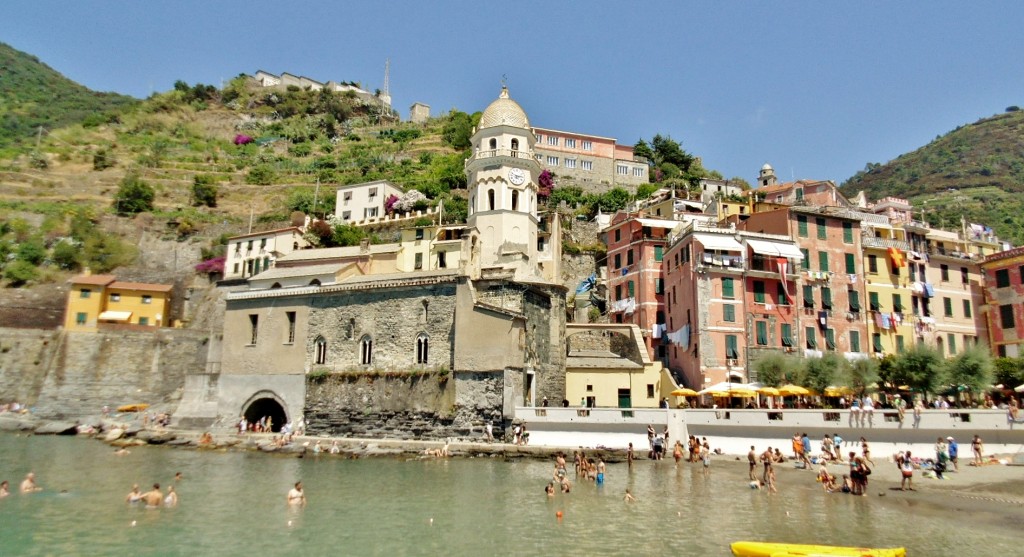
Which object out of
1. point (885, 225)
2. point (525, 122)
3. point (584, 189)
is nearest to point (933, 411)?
point (885, 225)

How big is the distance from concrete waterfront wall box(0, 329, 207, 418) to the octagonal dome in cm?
2603

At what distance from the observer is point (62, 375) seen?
4709 cm

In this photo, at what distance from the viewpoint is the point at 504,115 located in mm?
42062

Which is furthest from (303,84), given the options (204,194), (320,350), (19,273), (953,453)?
(953,453)

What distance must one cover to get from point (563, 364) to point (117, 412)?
29203 millimetres

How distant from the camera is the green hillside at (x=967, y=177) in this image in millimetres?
98000

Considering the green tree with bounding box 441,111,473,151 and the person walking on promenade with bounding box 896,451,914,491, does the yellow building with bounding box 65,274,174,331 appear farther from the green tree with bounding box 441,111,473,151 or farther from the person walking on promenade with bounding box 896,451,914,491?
the person walking on promenade with bounding box 896,451,914,491

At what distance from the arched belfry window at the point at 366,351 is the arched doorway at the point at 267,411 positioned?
18.1ft

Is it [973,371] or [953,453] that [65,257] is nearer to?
[953,453]

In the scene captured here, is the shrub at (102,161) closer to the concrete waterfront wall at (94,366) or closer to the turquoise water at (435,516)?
the concrete waterfront wall at (94,366)

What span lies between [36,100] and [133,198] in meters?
80.6

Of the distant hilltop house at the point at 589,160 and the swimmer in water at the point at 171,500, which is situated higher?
the distant hilltop house at the point at 589,160

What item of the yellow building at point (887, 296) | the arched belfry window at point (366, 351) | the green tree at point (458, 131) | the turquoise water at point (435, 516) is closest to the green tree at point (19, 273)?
the turquoise water at point (435, 516)

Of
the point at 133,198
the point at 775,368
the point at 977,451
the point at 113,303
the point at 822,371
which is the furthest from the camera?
the point at 133,198
